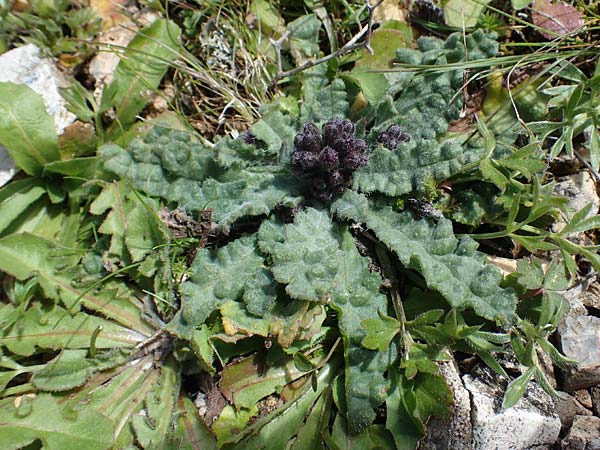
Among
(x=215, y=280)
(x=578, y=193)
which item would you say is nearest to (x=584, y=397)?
(x=578, y=193)

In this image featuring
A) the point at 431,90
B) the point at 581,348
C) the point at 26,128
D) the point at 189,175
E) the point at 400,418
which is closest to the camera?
the point at 400,418

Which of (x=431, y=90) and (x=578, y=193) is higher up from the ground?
(x=431, y=90)

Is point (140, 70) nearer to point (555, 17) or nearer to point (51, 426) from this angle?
point (51, 426)

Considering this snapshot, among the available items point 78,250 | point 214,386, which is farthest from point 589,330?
point 78,250

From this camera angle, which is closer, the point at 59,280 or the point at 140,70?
the point at 59,280

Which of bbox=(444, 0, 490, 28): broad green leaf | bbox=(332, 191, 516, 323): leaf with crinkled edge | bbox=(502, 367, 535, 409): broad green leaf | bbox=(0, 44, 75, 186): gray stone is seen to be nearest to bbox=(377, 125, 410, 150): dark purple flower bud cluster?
bbox=(332, 191, 516, 323): leaf with crinkled edge

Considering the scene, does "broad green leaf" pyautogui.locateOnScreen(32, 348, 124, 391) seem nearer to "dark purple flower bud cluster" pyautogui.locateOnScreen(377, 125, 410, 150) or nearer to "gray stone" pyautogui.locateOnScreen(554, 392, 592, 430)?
"dark purple flower bud cluster" pyautogui.locateOnScreen(377, 125, 410, 150)
